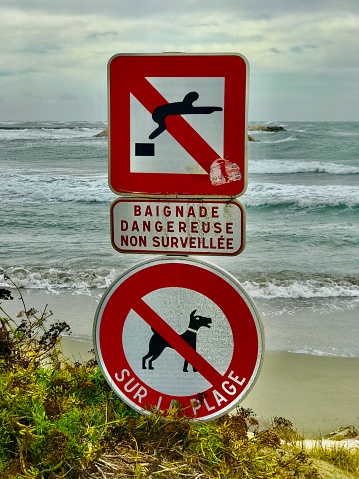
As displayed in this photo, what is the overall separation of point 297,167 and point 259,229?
7.41m

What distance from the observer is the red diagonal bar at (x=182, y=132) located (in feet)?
6.20

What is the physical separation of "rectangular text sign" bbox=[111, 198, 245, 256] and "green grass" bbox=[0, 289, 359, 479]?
50 centimetres

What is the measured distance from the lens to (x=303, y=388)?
5.01m

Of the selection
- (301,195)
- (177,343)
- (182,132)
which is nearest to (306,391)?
(177,343)

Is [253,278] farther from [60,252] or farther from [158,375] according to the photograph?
[158,375]

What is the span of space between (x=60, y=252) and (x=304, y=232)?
5123mm

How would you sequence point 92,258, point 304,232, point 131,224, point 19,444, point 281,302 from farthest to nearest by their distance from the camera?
point 304,232, point 92,258, point 281,302, point 131,224, point 19,444

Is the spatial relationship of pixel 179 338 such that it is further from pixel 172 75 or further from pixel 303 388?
pixel 303 388

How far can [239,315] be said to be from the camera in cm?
192

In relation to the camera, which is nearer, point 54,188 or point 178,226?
point 178,226

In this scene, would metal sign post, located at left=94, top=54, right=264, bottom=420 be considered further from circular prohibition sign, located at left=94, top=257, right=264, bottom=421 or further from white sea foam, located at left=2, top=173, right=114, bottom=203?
white sea foam, located at left=2, top=173, right=114, bottom=203

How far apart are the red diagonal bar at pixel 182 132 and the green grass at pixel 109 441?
759mm

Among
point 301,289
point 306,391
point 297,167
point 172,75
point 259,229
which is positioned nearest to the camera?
point 172,75

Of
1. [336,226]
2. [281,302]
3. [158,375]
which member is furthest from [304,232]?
[158,375]
